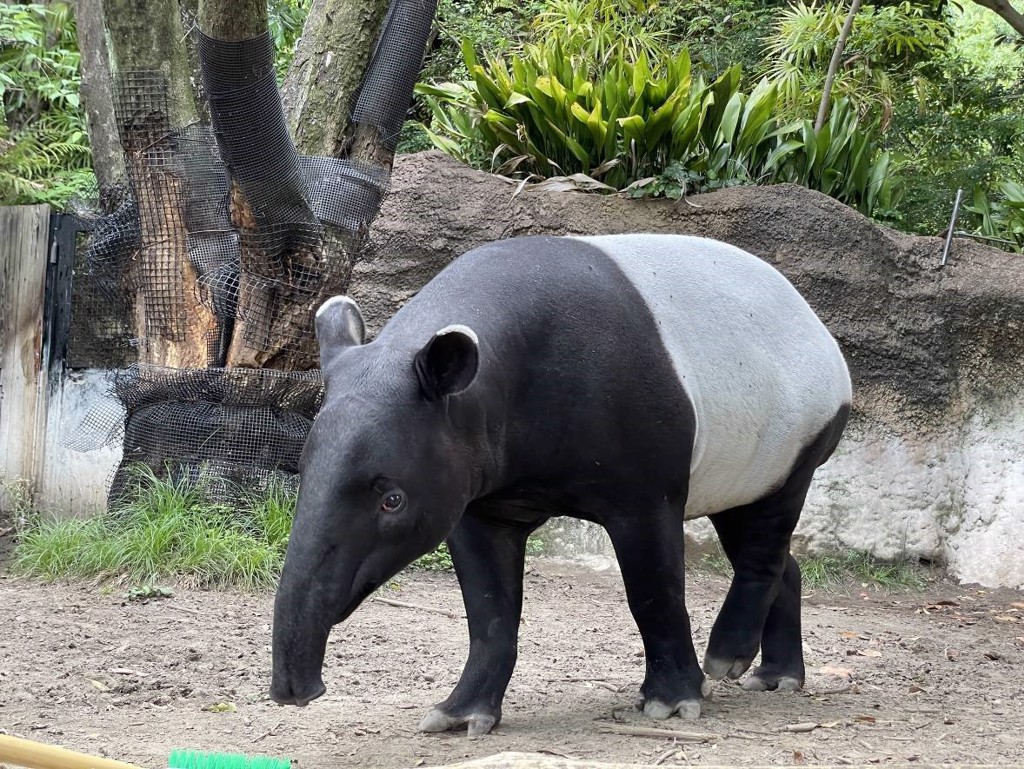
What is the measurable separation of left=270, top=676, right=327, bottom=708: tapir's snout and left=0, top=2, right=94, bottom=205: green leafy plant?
7070mm

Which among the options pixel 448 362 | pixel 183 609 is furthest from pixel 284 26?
pixel 448 362

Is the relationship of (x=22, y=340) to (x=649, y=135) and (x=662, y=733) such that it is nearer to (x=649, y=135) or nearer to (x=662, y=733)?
(x=649, y=135)

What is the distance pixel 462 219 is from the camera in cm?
787

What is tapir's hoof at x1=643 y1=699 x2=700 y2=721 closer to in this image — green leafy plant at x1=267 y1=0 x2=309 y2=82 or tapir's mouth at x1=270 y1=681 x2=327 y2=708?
tapir's mouth at x1=270 y1=681 x2=327 y2=708

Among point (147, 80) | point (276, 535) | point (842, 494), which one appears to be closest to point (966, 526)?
point (842, 494)

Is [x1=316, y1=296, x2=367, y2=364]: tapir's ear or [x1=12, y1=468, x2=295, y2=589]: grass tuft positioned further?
[x1=12, y1=468, x2=295, y2=589]: grass tuft

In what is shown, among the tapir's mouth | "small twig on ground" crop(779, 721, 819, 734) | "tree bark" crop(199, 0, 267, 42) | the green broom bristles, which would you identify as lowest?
"small twig on ground" crop(779, 721, 819, 734)

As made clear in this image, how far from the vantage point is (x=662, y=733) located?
3.73 meters

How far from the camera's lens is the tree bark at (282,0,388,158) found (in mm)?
6996

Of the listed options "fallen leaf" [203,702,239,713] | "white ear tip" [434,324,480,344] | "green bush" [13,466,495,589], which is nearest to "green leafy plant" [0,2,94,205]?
"green bush" [13,466,495,589]

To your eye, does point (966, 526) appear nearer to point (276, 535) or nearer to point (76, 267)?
point (276, 535)

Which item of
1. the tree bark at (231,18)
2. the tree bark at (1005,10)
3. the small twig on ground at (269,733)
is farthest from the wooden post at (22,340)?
the tree bark at (1005,10)

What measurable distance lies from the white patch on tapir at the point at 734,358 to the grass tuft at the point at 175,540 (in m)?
2.92

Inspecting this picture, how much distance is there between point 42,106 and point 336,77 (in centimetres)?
609
